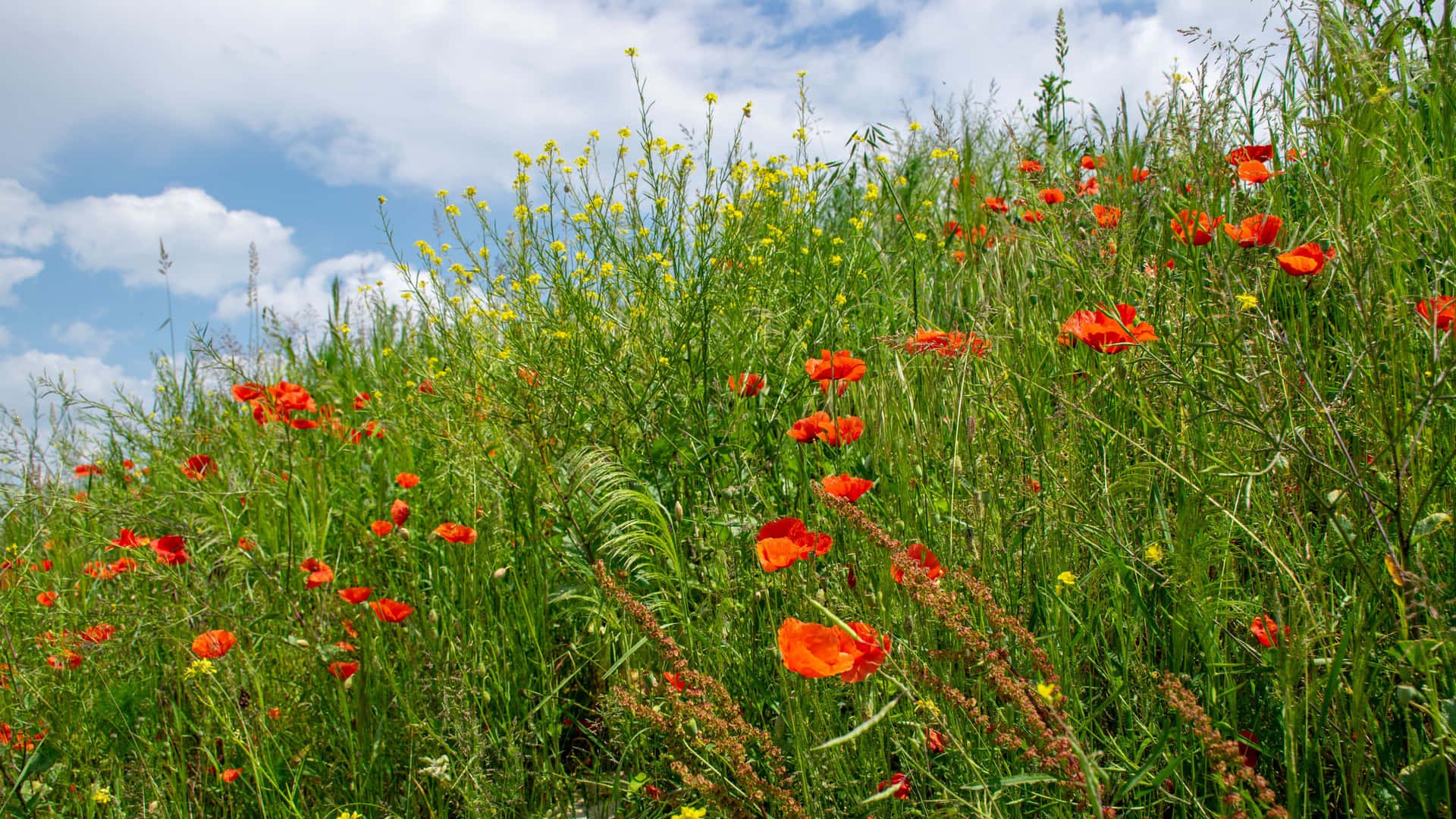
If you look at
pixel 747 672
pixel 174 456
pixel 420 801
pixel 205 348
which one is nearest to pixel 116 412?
pixel 205 348

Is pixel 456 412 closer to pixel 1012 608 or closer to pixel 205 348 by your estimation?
pixel 205 348

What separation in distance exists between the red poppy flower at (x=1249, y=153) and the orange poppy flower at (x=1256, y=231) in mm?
325

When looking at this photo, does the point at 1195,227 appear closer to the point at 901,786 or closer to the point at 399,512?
the point at 901,786

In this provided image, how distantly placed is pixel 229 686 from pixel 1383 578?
1946mm

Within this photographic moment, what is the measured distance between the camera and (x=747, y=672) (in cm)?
138

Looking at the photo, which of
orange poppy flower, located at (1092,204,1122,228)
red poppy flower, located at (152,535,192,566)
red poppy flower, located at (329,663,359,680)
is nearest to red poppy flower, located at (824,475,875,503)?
orange poppy flower, located at (1092,204,1122,228)

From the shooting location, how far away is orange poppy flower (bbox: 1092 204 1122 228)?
5.77ft

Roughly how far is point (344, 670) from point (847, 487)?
3.51 feet

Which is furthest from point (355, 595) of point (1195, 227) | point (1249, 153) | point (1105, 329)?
point (1249, 153)

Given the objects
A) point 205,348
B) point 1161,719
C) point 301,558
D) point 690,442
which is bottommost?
point 1161,719

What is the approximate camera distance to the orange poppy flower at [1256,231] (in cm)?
136

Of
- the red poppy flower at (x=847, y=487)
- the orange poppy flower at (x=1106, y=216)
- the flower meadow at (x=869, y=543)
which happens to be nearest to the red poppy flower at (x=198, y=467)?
the flower meadow at (x=869, y=543)

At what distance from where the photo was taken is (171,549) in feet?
6.23

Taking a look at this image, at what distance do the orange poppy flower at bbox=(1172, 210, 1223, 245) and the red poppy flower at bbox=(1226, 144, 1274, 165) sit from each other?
0.21 metres
